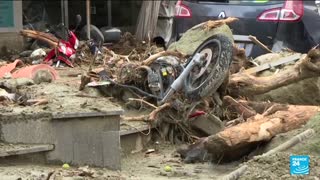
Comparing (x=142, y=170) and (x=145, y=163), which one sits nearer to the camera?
(x=142, y=170)

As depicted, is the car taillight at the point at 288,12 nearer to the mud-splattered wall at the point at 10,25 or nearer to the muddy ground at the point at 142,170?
the muddy ground at the point at 142,170

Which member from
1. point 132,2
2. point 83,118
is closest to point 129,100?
point 83,118

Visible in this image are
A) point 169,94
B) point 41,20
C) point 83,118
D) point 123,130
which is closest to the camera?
point 83,118

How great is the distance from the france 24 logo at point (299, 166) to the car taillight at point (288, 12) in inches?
184

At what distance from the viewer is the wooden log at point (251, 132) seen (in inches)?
249

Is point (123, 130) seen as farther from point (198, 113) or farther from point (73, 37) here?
point (73, 37)

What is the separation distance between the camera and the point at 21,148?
19.2 ft

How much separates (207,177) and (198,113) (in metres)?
1.57

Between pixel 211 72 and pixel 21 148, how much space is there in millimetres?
2657

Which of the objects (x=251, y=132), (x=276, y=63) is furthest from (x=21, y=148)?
(x=276, y=63)

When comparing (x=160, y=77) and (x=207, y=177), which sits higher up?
(x=160, y=77)

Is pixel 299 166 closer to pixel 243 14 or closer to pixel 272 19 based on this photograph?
pixel 272 19

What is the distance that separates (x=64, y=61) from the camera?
1161 cm

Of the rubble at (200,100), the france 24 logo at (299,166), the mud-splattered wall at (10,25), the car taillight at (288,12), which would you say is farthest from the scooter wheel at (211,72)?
the mud-splattered wall at (10,25)
